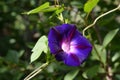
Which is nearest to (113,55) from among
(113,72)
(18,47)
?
(113,72)

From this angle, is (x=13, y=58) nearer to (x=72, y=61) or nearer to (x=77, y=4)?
(x=77, y=4)

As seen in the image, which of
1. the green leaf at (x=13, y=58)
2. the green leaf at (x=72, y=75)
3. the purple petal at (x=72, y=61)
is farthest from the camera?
the green leaf at (x=13, y=58)

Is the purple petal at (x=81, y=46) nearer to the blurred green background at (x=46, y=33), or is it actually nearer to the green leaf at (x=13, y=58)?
the blurred green background at (x=46, y=33)

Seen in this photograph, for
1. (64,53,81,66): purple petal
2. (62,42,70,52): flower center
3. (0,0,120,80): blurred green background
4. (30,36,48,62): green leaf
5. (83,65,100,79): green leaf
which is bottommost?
(64,53,81,66): purple petal

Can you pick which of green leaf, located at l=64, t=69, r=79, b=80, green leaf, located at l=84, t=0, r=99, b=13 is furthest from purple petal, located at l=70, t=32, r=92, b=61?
green leaf, located at l=64, t=69, r=79, b=80

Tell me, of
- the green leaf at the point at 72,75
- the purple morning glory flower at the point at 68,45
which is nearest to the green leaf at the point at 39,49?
the purple morning glory flower at the point at 68,45

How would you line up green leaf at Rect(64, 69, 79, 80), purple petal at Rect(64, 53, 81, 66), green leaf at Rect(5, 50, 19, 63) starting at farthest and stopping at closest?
green leaf at Rect(5, 50, 19, 63) < green leaf at Rect(64, 69, 79, 80) < purple petal at Rect(64, 53, 81, 66)

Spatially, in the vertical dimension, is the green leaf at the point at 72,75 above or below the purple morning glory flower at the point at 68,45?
above

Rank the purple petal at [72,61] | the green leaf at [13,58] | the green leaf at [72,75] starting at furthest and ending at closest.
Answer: the green leaf at [13,58] → the green leaf at [72,75] → the purple petal at [72,61]

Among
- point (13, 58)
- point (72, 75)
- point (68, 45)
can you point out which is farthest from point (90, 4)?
point (13, 58)

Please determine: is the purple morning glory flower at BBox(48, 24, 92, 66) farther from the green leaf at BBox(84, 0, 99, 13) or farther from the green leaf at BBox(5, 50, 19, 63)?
the green leaf at BBox(5, 50, 19, 63)
